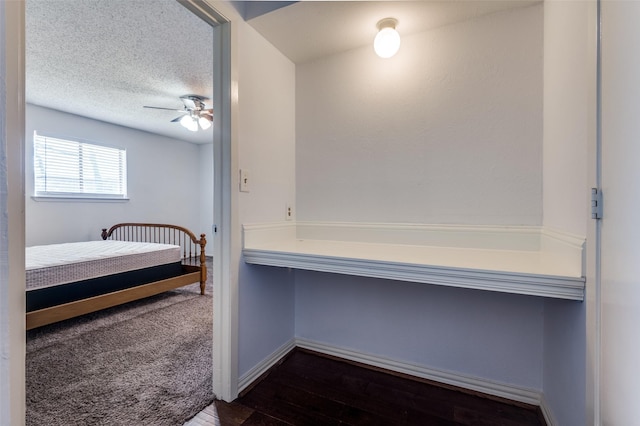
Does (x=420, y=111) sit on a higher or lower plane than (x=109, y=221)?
higher

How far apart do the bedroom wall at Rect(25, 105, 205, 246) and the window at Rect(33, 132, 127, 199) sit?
0.09 metres

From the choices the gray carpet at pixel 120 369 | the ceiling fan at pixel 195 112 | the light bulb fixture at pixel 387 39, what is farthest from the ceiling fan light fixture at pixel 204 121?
the light bulb fixture at pixel 387 39

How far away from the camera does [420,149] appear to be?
172 centimetres

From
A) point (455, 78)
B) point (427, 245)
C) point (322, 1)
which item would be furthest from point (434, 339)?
point (322, 1)

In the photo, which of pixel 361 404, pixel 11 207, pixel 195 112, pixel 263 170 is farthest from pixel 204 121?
pixel 361 404

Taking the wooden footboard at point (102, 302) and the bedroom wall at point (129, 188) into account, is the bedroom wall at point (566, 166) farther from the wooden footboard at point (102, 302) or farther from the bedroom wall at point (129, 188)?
the bedroom wall at point (129, 188)

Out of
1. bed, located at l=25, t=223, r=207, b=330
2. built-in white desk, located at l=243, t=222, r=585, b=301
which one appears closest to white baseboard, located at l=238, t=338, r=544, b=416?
built-in white desk, located at l=243, t=222, r=585, b=301

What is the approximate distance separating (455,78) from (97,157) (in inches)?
197

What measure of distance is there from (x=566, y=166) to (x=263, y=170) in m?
1.51

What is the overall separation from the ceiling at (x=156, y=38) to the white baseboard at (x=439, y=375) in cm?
206

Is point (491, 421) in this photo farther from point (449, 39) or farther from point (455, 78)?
point (449, 39)

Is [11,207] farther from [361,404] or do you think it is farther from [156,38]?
[156,38]

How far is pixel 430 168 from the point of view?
1.69m

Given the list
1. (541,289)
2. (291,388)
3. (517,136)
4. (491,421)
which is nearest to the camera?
(541,289)
